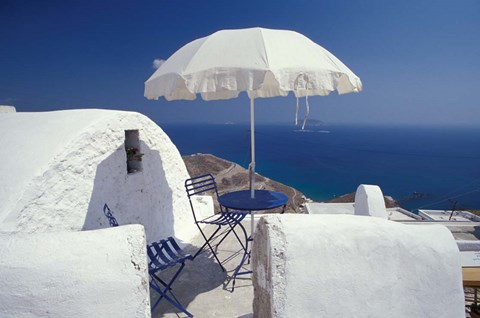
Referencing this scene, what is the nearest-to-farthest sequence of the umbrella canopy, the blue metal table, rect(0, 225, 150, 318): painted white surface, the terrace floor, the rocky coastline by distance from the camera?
rect(0, 225, 150, 318): painted white surface → the umbrella canopy → the terrace floor → the blue metal table → the rocky coastline

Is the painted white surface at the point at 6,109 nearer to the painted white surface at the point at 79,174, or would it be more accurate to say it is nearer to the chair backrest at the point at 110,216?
the painted white surface at the point at 79,174

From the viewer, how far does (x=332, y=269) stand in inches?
84.0

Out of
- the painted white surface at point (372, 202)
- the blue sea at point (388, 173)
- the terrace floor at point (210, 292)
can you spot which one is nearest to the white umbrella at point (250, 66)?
the painted white surface at point (372, 202)

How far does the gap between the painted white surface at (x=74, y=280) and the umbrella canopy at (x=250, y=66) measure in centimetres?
171

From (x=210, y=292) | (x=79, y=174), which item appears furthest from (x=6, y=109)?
(x=210, y=292)

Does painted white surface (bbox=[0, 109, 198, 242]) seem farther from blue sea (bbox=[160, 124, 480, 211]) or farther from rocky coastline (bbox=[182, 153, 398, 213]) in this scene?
blue sea (bbox=[160, 124, 480, 211])

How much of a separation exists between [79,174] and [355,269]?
3337mm

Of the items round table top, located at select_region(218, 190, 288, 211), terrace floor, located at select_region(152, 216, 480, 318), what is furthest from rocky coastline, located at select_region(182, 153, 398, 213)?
round table top, located at select_region(218, 190, 288, 211)

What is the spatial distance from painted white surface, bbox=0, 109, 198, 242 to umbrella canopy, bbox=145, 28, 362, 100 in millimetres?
1110

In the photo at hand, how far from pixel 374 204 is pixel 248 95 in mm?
2300

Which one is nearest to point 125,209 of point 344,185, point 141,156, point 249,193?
point 141,156

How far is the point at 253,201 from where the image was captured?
13.8 feet

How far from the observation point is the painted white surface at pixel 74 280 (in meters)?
1.84

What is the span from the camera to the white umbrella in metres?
2.96
